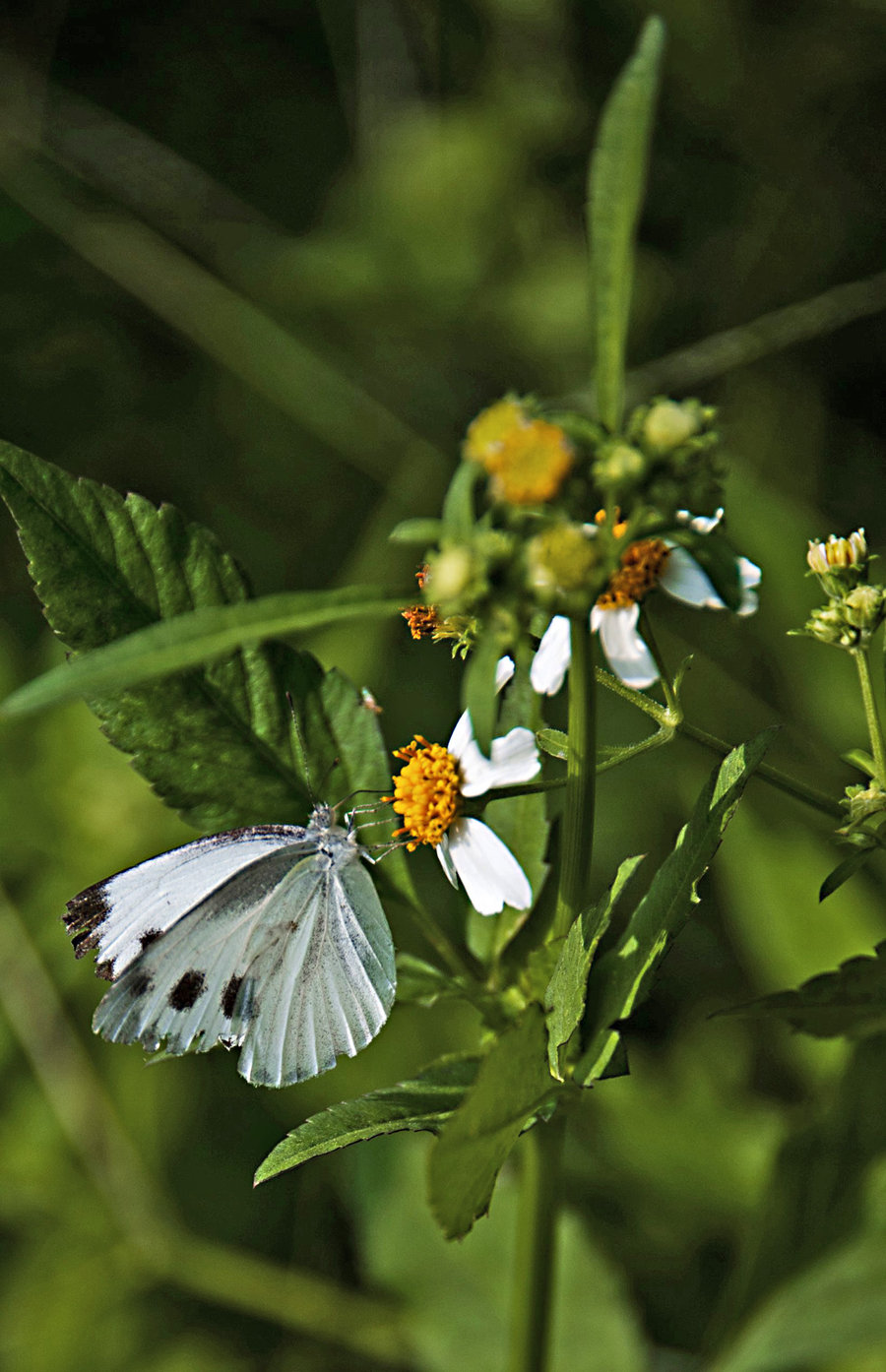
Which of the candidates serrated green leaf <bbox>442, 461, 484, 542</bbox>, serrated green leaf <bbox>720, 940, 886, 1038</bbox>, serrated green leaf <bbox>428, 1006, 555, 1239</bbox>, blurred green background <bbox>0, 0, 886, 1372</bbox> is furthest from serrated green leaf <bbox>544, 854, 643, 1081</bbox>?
blurred green background <bbox>0, 0, 886, 1372</bbox>

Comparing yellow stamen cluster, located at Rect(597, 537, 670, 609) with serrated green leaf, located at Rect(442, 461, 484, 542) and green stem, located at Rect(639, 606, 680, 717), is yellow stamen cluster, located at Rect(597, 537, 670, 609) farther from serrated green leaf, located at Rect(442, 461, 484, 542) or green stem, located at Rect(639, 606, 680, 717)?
serrated green leaf, located at Rect(442, 461, 484, 542)

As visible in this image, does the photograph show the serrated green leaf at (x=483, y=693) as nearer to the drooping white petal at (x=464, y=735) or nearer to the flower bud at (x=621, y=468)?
the flower bud at (x=621, y=468)

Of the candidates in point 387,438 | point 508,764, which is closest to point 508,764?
point 508,764

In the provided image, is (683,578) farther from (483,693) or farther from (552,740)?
(483,693)

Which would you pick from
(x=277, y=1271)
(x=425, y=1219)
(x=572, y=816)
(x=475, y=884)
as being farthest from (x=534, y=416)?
(x=277, y=1271)

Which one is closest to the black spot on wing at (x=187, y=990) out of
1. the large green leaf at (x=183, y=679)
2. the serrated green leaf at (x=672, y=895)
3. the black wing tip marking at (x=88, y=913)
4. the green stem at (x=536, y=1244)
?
the black wing tip marking at (x=88, y=913)

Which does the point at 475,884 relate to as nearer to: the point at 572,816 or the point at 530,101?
the point at 572,816
